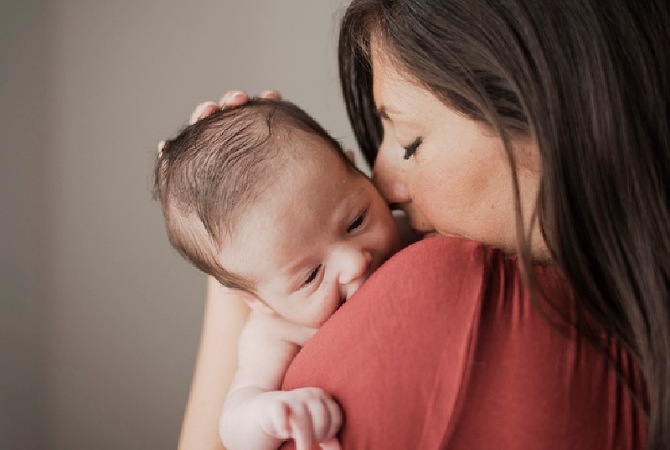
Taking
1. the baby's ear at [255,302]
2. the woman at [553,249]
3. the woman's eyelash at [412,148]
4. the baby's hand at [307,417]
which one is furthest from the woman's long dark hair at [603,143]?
the baby's ear at [255,302]

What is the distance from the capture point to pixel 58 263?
5.48 feet

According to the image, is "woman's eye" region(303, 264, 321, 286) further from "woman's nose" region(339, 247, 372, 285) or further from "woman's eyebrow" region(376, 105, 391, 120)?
"woman's eyebrow" region(376, 105, 391, 120)

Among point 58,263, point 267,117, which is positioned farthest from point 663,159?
point 58,263

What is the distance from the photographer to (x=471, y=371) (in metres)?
0.70

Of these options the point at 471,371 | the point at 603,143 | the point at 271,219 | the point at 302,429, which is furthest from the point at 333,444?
the point at 603,143

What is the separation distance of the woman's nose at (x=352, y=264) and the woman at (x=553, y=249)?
0.11m

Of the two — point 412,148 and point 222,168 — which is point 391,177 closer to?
point 412,148

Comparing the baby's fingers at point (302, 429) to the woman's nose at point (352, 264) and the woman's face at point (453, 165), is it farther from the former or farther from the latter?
the woman's face at point (453, 165)

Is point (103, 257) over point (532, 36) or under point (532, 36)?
under

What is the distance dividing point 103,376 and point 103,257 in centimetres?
28

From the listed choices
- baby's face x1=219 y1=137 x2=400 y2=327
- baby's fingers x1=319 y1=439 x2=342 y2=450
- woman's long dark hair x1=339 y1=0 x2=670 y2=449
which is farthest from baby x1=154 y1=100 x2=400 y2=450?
woman's long dark hair x1=339 y1=0 x2=670 y2=449

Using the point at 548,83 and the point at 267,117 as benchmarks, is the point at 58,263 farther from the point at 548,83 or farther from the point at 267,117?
the point at 548,83

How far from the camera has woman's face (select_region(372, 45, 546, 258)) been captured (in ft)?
2.73

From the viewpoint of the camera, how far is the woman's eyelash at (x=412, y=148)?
0.88 metres
